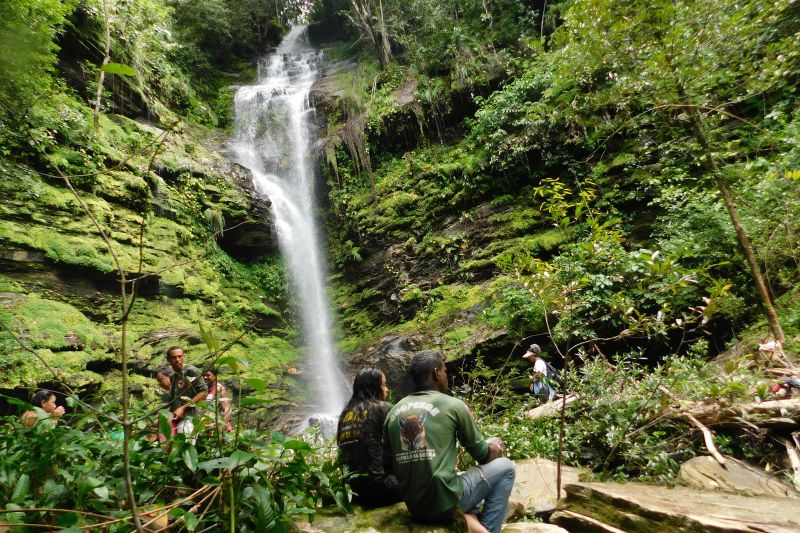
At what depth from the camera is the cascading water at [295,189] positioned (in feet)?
39.1

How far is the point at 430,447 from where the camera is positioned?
8.38 feet

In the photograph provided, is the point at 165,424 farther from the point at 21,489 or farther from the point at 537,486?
the point at 537,486

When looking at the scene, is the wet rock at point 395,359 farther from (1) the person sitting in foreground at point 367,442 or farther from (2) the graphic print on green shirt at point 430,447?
(2) the graphic print on green shirt at point 430,447

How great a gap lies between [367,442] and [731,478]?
2.98 meters

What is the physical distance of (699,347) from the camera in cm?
465

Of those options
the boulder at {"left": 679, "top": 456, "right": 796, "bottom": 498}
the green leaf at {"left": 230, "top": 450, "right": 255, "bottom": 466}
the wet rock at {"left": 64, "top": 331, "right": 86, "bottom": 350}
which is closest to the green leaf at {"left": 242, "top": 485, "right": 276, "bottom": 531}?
the green leaf at {"left": 230, "top": 450, "right": 255, "bottom": 466}

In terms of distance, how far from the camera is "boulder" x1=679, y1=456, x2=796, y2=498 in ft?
10.4

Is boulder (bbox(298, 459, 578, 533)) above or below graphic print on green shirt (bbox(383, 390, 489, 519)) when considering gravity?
below

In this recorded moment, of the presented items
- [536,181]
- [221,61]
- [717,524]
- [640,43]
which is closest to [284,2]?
[221,61]

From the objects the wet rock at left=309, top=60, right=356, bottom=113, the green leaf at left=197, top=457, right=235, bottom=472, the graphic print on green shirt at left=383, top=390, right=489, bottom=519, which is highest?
the wet rock at left=309, top=60, right=356, bottom=113

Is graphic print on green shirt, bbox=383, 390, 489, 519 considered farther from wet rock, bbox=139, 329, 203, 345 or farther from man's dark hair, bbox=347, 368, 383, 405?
wet rock, bbox=139, 329, 203, 345

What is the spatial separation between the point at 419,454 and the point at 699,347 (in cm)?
391

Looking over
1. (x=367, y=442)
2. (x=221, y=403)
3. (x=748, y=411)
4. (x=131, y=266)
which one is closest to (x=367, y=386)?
(x=367, y=442)

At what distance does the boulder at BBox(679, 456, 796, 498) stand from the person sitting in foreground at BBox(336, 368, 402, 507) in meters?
2.51
